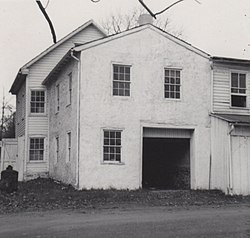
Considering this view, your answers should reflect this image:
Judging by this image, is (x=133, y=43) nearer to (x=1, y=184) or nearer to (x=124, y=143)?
(x=124, y=143)

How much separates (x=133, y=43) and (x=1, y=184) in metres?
8.46

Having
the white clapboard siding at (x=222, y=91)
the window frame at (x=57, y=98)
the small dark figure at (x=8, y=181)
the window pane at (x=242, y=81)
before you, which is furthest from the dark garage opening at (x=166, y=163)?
the small dark figure at (x=8, y=181)

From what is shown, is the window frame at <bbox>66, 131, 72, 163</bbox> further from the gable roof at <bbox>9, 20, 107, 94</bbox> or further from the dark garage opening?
the gable roof at <bbox>9, 20, 107, 94</bbox>

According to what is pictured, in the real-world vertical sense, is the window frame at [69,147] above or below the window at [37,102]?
below

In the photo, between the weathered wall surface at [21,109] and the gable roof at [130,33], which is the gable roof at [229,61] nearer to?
the gable roof at [130,33]

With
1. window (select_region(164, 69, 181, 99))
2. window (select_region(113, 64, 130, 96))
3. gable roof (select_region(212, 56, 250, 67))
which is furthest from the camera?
gable roof (select_region(212, 56, 250, 67))

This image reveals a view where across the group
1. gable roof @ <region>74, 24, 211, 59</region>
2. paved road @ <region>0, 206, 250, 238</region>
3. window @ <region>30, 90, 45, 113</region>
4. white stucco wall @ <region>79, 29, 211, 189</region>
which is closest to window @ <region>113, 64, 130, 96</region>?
white stucco wall @ <region>79, 29, 211, 189</region>

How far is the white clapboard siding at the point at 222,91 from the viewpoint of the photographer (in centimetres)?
2041

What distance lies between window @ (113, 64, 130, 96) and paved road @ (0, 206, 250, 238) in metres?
6.52

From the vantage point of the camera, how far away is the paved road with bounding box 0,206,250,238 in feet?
32.4

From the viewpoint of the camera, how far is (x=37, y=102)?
85.8 ft

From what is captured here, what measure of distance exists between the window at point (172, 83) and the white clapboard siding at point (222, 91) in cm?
181

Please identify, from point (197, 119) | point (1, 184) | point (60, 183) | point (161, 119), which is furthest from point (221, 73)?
point (1, 184)

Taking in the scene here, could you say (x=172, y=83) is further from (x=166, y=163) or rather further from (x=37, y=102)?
(x=37, y=102)
